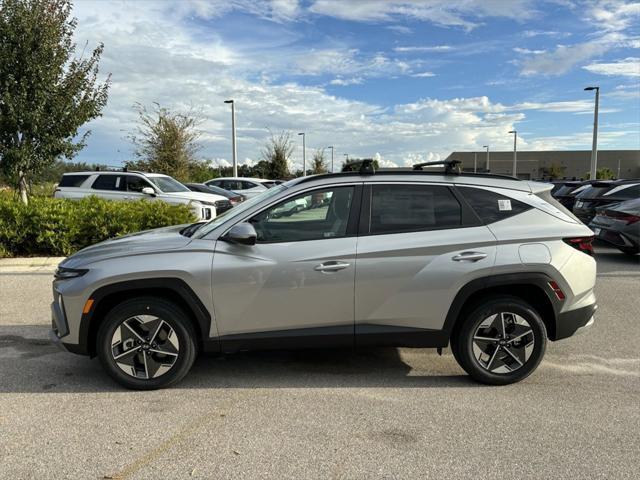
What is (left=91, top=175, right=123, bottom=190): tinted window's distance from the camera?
44.5 ft

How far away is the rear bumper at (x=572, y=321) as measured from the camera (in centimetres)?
416

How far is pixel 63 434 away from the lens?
3.38m

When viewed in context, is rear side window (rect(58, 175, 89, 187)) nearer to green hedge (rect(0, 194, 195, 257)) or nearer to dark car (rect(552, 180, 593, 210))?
green hedge (rect(0, 194, 195, 257))

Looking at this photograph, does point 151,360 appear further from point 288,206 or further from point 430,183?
point 430,183

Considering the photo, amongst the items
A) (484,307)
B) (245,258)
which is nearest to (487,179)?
(484,307)

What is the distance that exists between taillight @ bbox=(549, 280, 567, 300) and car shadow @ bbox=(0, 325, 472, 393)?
973mm

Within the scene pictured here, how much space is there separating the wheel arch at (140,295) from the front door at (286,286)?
0.48 feet

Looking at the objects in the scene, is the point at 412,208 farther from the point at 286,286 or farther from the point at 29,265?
the point at 29,265

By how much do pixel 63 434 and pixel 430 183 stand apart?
3247mm

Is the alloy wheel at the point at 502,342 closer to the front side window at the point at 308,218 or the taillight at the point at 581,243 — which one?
the taillight at the point at 581,243

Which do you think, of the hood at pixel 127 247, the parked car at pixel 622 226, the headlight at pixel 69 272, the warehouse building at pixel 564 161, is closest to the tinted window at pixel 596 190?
the parked car at pixel 622 226

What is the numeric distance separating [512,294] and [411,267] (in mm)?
926

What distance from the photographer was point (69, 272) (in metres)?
4.02

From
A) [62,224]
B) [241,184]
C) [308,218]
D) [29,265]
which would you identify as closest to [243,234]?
[308,218]
